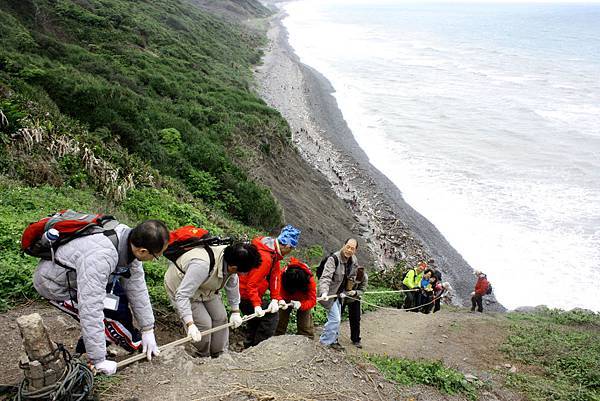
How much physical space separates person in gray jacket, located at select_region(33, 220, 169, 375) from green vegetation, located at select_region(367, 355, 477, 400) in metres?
3.73

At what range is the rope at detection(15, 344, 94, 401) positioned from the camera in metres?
3.73

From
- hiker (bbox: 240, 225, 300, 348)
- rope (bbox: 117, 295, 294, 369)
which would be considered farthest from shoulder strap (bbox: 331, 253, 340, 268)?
rope (bbox: 117, 295, 294, 369)

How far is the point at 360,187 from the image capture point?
83.8 feet

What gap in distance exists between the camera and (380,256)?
18.9 metres

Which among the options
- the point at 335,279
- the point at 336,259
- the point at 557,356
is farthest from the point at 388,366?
the point at 557,356

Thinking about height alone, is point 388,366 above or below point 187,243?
below

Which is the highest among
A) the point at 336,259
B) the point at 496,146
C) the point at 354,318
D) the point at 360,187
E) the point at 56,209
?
the point at 496,146

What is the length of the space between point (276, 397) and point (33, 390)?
2160mm

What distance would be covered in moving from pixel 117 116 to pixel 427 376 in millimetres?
11821

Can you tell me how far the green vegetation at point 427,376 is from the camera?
662cm

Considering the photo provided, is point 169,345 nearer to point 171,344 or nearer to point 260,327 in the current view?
point 171,344

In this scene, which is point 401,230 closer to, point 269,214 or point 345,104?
point 269,214

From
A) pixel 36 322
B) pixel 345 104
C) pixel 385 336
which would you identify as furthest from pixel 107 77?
pixel 345 104

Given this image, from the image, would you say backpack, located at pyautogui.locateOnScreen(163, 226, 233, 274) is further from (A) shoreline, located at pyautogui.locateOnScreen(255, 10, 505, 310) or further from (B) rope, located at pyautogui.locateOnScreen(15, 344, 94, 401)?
(A) shoreline, located at pyautogui.locateOnScreen(255, 10, 505, 310)
